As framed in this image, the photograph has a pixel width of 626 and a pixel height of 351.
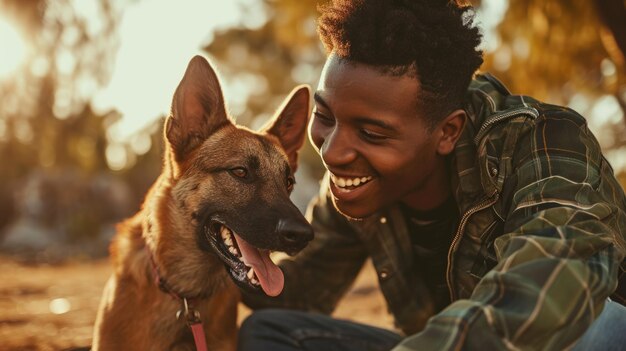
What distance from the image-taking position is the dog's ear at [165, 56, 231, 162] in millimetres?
3361

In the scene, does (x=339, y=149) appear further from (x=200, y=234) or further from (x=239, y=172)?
(x=200, y=234)

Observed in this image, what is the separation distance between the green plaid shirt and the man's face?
27 centimetres

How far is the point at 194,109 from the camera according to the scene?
346cm

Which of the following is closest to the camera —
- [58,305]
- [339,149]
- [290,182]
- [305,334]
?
[339,149]

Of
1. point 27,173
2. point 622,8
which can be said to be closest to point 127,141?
point 27,173

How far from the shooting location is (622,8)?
5211 mm

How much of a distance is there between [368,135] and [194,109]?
1.15 m

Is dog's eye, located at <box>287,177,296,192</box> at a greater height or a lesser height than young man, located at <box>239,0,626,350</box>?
greater

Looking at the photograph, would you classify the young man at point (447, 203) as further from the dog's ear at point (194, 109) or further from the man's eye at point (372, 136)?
the dog's ear at point (194, 109)

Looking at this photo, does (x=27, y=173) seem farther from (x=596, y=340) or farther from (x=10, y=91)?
(x=596, y=340)

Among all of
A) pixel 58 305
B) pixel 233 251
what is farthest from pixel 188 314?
pixel 58 305

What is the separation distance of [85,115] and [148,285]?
14.5 meters

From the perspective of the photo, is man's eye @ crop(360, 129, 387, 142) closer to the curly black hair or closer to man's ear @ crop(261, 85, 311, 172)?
the curly black hair

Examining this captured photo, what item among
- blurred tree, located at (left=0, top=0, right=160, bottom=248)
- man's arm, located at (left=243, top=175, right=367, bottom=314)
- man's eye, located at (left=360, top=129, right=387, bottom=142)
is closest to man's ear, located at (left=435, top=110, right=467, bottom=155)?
man's eye, located at (left=360, top=129, right=387, bottom=142)
